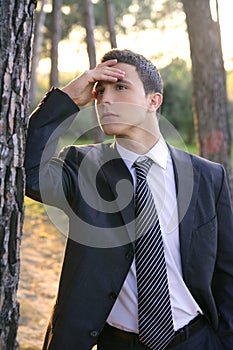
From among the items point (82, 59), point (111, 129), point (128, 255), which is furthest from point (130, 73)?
point (82, 59)

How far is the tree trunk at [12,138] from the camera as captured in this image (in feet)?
6.32

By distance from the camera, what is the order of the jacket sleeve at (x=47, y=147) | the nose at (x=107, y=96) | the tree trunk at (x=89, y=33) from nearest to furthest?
1. the jacket sleeve at (x=47, y=147)
2. the nose at (x=107, y=96)
3. the tree trunk at (x=89, y=33)

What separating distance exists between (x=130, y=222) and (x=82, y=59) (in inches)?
881

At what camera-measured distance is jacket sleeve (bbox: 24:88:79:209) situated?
7.61 feet

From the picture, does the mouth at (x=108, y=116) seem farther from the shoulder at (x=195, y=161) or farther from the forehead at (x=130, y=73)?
the shoulder at (x=195, y=161)

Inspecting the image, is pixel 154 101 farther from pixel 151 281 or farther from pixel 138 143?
pixel 151 281

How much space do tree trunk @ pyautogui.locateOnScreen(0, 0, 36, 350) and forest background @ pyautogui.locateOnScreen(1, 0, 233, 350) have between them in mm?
967

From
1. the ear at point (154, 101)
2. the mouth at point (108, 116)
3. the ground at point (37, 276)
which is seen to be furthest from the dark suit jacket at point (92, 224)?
the ground at point (37, 276)

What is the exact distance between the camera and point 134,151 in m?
2.65

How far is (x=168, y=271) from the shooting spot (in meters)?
2.54

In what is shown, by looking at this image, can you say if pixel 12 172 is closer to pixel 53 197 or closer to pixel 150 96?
pixel 53 197

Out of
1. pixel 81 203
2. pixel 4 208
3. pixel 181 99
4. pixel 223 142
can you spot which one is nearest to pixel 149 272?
pixel 81 203

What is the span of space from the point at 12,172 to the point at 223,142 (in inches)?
197

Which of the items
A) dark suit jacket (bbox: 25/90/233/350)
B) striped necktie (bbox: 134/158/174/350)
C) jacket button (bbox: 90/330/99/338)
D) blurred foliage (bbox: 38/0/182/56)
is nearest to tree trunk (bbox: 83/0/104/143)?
dark suit jacket (bbox: 25/90/233/350)
